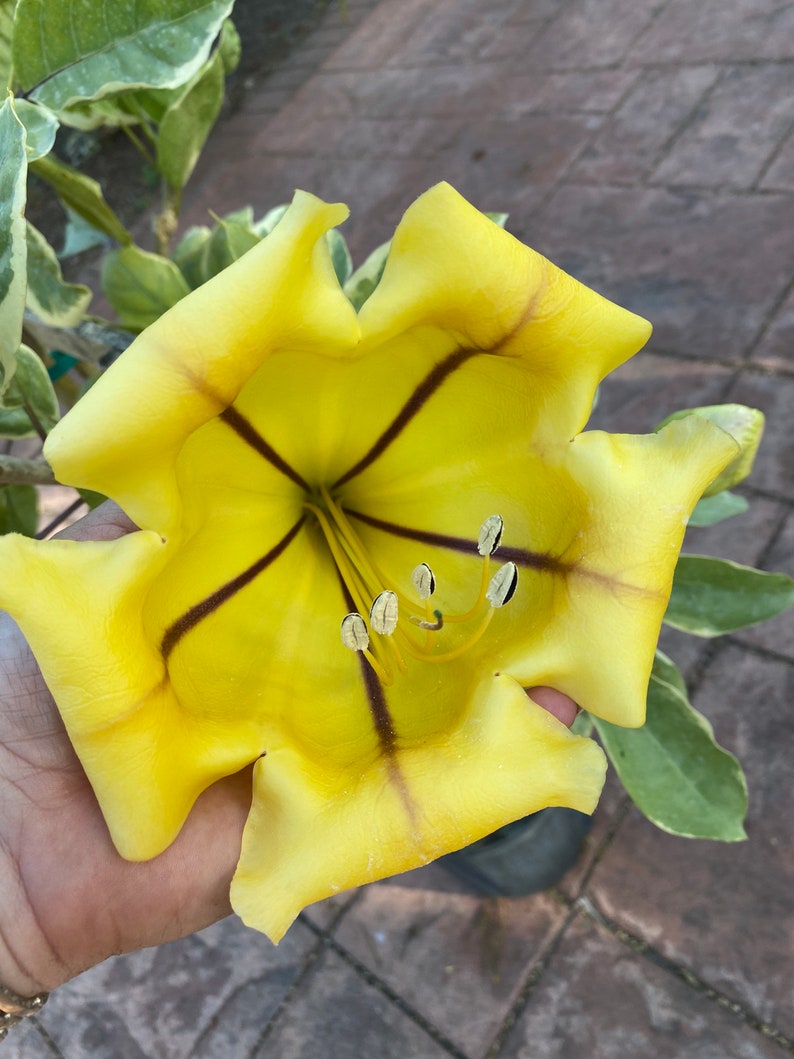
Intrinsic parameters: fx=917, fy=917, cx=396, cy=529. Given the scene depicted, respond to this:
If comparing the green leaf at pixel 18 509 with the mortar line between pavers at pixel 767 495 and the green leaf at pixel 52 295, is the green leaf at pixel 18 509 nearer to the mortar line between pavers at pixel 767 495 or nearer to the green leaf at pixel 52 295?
the green leaf at pixel 52 295

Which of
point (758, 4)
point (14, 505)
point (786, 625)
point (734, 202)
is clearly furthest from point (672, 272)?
point (14, 505)

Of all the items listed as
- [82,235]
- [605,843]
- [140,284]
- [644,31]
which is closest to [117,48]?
[140,284]

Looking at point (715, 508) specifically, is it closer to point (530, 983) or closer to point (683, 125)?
point (530, 983)

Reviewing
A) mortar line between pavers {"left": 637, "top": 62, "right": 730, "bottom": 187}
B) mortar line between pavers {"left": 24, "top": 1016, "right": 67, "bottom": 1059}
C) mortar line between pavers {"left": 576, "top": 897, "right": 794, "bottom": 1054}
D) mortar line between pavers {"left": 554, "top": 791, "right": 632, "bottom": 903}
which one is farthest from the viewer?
mortar line between pavers {"left": 637, "top": 62, "right": 730, "bottom": 187}

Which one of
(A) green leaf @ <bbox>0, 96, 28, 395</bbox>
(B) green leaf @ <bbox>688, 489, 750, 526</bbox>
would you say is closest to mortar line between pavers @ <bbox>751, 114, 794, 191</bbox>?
(B) green leaf @ <bbox>688, 489, 750, 526</bbox>

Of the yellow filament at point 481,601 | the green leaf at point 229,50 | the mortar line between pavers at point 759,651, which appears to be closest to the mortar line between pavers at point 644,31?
the mortar line between pavers at point 759,651

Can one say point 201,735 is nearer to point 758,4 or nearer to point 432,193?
point 432,193

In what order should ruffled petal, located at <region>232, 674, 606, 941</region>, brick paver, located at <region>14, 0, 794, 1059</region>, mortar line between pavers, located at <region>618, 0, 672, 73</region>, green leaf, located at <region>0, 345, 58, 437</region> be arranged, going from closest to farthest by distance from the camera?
ruffled petal, located at <region>232, 674, 606, 941</region> → green leaf, located at <region>0, 345, 58, 437</region> → brick paver, located at <region>14, 0, 794, 1059</region> → mortar line between pavers, located at <region>618, 0, 672, 73</region>

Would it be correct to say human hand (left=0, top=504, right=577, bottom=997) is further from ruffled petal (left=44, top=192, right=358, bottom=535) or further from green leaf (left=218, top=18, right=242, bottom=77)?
green leaf (left=218, top=18, right=242, bottom=77)
